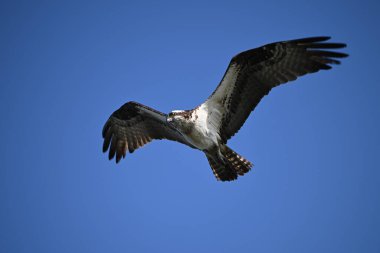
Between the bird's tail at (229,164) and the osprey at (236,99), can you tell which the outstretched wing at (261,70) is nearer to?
the osprey at (236,99)

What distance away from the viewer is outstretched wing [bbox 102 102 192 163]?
30.0 feet

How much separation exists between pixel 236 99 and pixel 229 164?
4.52 ft

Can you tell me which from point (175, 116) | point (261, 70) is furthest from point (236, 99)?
point (175, 116)

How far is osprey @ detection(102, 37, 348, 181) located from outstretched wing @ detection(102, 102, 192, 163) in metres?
0.04

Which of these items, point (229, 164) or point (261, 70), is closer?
point (261, 70)

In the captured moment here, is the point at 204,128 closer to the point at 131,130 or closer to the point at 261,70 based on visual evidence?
the point at 261,70

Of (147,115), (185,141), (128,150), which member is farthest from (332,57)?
(128,150)

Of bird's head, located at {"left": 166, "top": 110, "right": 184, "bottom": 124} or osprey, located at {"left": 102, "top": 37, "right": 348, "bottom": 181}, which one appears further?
bird's head, located at {"left": 166, "top": 110, "right": 184, "bottom": 124}

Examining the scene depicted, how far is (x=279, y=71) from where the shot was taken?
775 centimetres

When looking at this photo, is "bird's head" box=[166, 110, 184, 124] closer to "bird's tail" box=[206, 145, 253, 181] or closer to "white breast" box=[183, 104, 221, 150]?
"white breast" box=[183, 104, 221, 150]

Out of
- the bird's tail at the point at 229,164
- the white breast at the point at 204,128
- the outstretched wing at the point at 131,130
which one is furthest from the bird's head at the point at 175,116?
the bird's tail at the point at 229,164

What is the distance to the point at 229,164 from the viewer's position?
8.40 metres

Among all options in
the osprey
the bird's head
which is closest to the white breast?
the osprey

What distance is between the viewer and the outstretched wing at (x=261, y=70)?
7.35 meters
